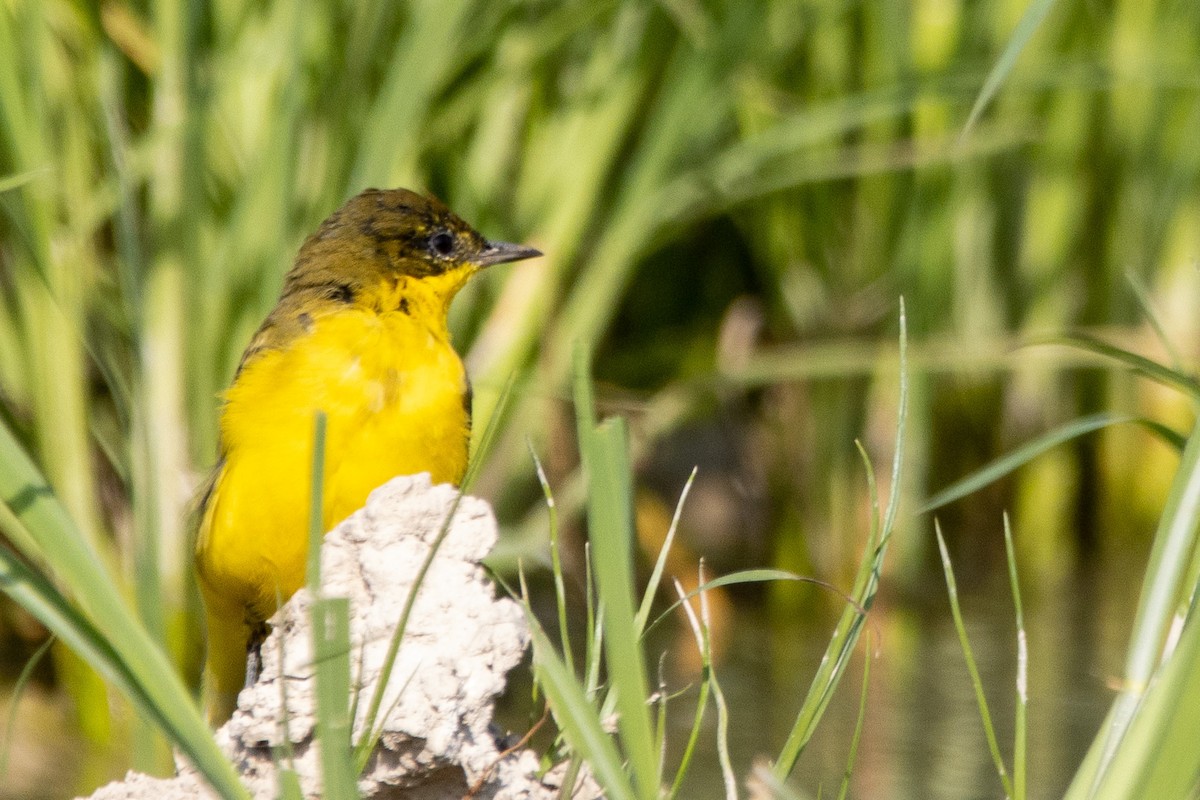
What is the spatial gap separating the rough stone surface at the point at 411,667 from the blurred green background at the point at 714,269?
0.88ft

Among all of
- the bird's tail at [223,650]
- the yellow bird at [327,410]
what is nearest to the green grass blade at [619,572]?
the yellow bird at [327,410]

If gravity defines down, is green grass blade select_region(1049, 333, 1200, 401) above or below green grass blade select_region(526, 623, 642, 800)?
above

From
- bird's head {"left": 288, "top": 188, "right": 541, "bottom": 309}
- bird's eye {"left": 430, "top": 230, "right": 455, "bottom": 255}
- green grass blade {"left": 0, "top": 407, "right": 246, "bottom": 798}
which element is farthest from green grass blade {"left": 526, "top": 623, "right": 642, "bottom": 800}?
bird's eye {"left": 430, "top": 230, "right": 455, "bottom": 255}

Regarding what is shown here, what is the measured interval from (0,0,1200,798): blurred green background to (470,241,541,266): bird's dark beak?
318 millimetres

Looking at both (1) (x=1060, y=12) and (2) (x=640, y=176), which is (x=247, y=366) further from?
(1) (x=1060, y=12)

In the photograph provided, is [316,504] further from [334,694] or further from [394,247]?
[394,247]

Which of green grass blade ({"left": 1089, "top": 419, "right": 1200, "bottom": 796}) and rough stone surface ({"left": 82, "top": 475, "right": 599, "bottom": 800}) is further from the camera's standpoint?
rough stone surface ({"left": 82, "top": 475, "right": 599, "bottom": 800})

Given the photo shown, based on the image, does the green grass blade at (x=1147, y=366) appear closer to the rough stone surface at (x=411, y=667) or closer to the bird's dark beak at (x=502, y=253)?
the rough stone surface at (x=411, y=667)

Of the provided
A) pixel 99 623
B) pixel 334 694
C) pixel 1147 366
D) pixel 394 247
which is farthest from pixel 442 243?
pixel 334 694

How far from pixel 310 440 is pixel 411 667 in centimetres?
76

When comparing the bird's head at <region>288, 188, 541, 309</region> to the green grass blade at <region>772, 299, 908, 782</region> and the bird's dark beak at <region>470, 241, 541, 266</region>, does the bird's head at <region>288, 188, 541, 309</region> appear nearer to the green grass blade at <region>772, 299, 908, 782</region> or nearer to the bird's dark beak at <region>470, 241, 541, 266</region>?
the bird's dark beak at <region>470, 241, 541, 266</region>

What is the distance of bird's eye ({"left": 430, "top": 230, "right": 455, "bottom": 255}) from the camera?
10.1ft

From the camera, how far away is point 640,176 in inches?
148

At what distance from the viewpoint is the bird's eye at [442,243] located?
3070 millimetres
